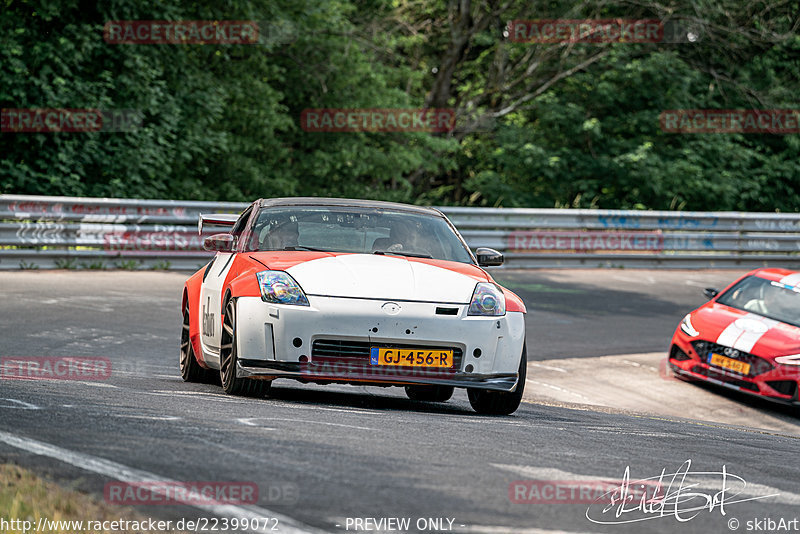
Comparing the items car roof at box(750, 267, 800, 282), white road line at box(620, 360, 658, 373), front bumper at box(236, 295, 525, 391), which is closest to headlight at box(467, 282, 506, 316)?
front bumper at box(236, 295, 525, 391)

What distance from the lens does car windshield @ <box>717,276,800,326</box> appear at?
13227mm

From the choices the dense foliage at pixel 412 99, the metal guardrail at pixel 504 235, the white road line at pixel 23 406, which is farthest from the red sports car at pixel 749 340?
the dense foliage at pixel 412 99

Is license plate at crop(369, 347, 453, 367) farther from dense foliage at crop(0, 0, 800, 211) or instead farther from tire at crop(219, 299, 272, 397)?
dense foliage at crop(0, 0, 800, 211)

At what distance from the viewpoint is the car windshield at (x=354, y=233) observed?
838cm

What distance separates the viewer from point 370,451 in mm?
5387

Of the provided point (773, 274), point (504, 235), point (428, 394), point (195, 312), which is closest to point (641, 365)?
point (773, 274)

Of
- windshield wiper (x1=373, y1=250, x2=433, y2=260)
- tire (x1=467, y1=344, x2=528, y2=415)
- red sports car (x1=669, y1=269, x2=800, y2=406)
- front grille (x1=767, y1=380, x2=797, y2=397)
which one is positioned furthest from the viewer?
red sports car (x1=669, y1=269, x2=800, y2=406)

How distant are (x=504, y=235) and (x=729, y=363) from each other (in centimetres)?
1077

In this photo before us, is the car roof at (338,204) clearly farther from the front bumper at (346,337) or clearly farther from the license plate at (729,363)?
the license plate at (729,363)

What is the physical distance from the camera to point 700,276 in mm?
24312

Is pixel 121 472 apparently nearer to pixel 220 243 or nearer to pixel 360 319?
pixel 360 319

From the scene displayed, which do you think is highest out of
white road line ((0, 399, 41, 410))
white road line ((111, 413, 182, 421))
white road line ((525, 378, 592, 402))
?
white road line ((111, 413, 182, 421))

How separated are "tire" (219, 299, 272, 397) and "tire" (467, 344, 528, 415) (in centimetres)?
147

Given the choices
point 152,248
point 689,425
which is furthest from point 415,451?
point 152,248
